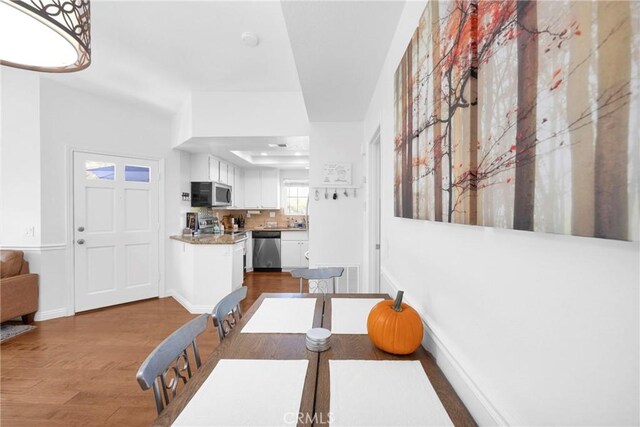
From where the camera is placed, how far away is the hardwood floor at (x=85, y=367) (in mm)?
1742

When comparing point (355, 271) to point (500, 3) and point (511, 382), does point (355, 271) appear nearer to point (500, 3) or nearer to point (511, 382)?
point (511, 382)

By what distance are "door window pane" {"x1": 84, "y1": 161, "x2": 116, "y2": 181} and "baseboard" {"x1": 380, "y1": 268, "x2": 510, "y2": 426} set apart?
4055 millimetres

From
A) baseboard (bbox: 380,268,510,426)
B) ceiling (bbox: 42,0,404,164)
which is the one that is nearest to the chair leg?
ceiling (bbox: 42,0,404,164)

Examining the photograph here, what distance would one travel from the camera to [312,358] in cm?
97

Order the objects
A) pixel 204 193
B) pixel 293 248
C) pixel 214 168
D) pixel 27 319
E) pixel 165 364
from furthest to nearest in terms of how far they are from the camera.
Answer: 1. pixel 293 248
2. pixel 214 168
3. pixel 204 193
4. pixel 27 319
5. pixel 165 364

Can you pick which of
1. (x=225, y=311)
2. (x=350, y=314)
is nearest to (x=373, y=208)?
(x=350, y=314)

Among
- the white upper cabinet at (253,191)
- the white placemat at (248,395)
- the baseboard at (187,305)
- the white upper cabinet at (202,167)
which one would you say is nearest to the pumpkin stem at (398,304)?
the white placemat at (248,395)

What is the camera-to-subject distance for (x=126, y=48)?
8.12 ft

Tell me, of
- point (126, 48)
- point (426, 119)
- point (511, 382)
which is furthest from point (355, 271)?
point (126, 48)

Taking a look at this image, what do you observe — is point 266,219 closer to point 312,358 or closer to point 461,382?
point 312,358

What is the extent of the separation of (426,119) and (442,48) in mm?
220

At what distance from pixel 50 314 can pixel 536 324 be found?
14.4ft

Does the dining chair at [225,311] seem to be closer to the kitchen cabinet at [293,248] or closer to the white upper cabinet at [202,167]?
the white upper cabinet at [202,167]

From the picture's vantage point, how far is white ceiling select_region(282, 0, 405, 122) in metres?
1.35
